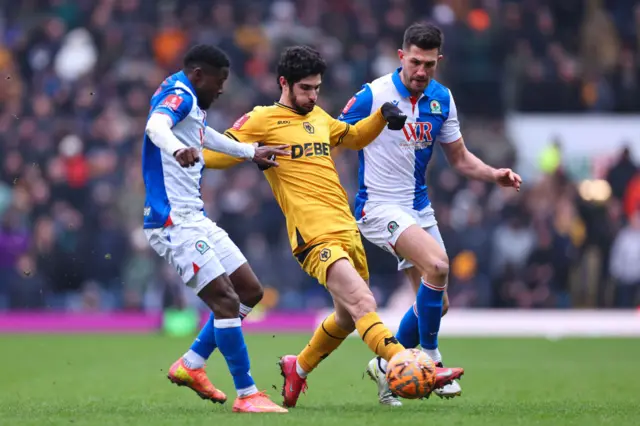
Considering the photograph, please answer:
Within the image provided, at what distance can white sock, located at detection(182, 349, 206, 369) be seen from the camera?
30.3 feet

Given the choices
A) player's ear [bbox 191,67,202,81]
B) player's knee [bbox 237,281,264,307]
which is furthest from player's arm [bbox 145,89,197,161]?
player's knee [bbox 237,281,264,307]

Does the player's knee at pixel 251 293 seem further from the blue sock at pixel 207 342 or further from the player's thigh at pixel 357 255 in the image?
the player's thigh at pixel 357 255

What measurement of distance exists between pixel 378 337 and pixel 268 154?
62.8 inches

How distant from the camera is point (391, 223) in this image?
9.72 meters

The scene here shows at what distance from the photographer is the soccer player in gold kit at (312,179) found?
8977mm

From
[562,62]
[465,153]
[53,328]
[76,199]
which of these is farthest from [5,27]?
[465,153]

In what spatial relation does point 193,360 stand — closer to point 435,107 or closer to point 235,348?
point 235,348

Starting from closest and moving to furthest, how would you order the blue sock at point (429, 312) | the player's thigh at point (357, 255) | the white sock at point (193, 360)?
the player's thigh at point (357, 255), the white sock at point (193, 360), the blue sock at point (429, 312)

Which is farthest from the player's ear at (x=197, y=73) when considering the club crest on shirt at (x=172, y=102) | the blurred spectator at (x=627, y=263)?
the blurred spectator at (x=627, y=263)

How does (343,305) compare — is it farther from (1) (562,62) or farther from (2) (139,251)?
(1) (562,62)

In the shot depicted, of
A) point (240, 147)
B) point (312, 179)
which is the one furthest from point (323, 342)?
point (240, 147)

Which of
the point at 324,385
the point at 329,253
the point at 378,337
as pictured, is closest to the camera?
the point at 378,337

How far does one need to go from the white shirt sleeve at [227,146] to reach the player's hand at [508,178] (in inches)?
82.5

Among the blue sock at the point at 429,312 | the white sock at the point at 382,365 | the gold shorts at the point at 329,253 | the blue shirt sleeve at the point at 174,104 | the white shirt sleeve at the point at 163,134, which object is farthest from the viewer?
the white sock at the point at 382,365
